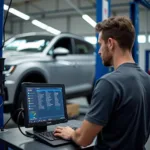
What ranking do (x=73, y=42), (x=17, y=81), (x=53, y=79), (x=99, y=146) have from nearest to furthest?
(x=99, y=146), (x=17, y=81), (x=53, y=79), (x=73, y=42)

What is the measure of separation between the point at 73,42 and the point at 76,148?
429 centimetres

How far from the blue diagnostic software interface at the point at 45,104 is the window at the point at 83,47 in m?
3.93

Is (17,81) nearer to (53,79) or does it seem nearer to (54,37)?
(53,79)

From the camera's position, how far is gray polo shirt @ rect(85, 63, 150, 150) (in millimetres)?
1343

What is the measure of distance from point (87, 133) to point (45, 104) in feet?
1.91

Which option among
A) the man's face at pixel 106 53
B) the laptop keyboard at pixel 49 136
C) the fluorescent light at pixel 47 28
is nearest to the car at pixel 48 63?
the laptop keyboard at pixel 49 136

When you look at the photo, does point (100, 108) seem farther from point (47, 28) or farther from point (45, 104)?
point (47, 28)

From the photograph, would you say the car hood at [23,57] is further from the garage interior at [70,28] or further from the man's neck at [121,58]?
the man's neck at [121,58]

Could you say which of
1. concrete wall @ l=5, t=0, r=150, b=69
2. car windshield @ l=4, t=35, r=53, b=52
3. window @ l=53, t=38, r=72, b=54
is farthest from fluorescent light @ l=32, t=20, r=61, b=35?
car windshield @ l=4, t=35, r=53, b=52

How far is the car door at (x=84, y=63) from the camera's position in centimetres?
582

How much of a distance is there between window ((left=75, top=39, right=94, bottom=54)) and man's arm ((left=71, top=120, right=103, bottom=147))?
4460mm

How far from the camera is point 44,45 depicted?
4.89m

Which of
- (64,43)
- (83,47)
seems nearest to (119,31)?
(64,43)

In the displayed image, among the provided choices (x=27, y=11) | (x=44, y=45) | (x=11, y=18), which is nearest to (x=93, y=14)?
(x=27, y=11)
